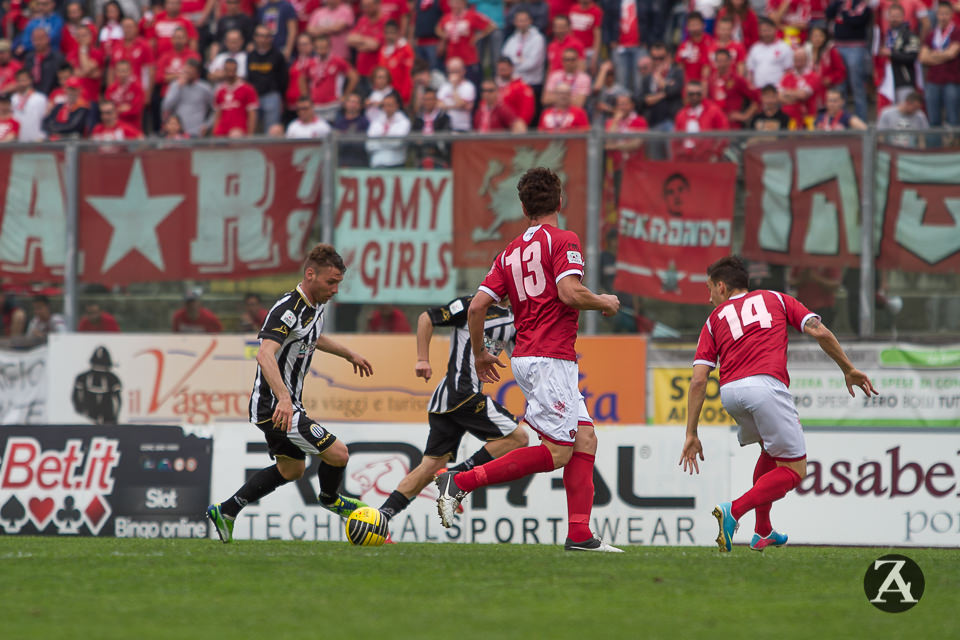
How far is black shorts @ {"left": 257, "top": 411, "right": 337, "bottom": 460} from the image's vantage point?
28.6ft

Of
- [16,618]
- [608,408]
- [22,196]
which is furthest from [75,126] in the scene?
[16,618]

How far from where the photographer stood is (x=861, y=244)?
1415 cm

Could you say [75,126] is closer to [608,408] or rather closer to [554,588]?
[608,408]

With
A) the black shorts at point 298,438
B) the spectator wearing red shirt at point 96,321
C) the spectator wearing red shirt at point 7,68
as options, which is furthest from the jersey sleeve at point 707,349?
the spectator wearing red shirt at point 7,68

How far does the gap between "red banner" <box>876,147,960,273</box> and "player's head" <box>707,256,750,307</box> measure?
20.1 feet

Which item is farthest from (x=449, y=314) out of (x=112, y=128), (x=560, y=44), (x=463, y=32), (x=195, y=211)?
(x=112, y=128)

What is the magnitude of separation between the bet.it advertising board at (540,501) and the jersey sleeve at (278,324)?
314 centimetres

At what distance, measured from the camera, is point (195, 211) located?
621 inches

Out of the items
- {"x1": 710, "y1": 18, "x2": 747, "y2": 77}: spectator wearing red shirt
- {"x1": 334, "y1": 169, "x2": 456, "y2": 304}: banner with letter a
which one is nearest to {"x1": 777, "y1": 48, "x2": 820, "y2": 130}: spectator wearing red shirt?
{"x1": 710, "y1": 18, "x2": 747, "y2": 77}: spectator wearing red shirt

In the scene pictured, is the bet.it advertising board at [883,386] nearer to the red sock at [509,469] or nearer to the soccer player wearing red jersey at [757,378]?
the soccer player wearing red jersey at [757,378]

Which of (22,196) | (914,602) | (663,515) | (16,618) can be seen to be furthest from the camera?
(22,196)

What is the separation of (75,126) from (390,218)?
571 centimetres

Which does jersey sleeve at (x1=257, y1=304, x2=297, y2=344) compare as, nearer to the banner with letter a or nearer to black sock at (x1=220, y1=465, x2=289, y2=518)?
black sock at (x1=220, y1=465, x2=289, y2=518)

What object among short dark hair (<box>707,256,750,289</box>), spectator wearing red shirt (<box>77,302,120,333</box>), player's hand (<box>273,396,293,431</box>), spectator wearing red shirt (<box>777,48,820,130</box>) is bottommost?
player's hand (<box>273,396,293,431</box>)
